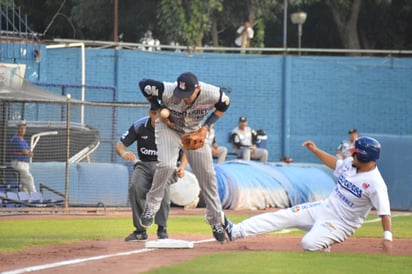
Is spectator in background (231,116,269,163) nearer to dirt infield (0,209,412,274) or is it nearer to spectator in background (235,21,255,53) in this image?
spectator in background (235,21,255,53)

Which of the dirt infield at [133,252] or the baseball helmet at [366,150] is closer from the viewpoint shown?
the dirt infield at [133,252]

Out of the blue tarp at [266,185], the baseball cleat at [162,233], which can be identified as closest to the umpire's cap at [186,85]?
the baseball cleat at [162,233]

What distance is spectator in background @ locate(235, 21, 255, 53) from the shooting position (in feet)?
108

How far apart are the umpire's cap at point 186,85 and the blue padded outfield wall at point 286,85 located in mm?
18149

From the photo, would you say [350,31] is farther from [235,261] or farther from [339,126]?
[235,261]

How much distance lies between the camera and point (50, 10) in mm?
35625

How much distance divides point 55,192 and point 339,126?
43.2 ft

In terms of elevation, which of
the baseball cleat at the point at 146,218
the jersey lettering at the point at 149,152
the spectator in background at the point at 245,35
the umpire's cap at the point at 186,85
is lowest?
the baseball cleat at the point at 146,218

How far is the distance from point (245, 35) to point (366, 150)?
72.7 ft

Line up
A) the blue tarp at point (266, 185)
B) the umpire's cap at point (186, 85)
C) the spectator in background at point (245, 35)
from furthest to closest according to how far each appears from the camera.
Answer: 1. the spectator in background at point (245, 35)
2. the blue tarp at point (266, 185)
3. the umpire's cap at point (186, 85)

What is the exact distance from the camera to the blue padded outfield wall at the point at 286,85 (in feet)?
98.9

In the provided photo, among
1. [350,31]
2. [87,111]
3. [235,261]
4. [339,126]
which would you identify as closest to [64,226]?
[235,261]

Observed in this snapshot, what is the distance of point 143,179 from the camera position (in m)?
13.5

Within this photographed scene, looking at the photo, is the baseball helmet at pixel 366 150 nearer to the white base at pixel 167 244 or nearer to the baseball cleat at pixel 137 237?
the white base at pixel 167 244
